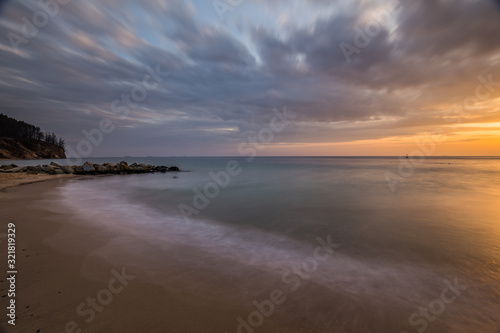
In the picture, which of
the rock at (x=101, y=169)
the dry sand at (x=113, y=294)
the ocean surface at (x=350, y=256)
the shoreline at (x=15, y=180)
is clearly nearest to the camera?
the dry sand at (x=113, y=294)

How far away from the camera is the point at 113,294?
3721mm

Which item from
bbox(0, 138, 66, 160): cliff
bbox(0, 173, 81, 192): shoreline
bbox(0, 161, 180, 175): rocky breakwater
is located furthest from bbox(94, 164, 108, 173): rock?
bbox(0, 138, 66, 160): cliff

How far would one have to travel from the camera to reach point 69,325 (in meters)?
2.92

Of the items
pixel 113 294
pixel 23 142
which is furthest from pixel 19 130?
pixel 113 294

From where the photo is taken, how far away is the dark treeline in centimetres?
9269

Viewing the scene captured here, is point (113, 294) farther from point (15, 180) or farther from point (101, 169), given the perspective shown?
point (101, 169)

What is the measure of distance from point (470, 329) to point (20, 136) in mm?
147646

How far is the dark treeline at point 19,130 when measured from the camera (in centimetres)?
9269

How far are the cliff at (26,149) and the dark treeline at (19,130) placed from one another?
135 inches

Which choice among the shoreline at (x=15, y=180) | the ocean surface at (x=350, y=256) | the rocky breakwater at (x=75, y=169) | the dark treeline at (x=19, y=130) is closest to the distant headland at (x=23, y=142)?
the dark treeline at (x=19, y=130)

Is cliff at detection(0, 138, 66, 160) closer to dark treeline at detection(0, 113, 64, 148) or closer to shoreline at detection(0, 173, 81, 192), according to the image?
dark treeline at detection(0, 113, 64, 148)

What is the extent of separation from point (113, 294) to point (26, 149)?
136 metres

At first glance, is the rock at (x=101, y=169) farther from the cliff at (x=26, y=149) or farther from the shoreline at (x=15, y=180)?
the cliff at (x=26, y=149)

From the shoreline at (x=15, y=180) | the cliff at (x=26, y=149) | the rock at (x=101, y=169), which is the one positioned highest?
the cliff at (x=26, y=149)
